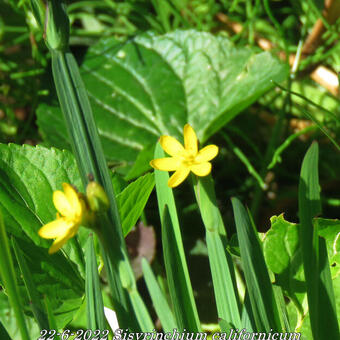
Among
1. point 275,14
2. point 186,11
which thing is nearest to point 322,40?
point 275,14

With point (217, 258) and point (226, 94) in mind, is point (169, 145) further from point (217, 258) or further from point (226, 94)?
point (226, 94)

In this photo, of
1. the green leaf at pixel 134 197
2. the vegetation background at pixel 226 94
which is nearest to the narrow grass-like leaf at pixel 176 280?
the green leaf at pixel 134 197

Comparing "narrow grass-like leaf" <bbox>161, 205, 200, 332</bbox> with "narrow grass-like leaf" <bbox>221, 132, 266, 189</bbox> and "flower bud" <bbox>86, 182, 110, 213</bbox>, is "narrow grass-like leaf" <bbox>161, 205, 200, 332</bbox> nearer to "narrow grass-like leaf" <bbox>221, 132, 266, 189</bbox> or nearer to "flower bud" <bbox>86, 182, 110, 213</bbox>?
"flower bud" <bbox>86, 182, 110, 213</bbox>

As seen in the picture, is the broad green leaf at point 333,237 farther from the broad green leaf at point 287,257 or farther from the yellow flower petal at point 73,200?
the yellow flower petal at point 73,200

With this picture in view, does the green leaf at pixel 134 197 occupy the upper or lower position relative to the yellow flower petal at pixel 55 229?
lower

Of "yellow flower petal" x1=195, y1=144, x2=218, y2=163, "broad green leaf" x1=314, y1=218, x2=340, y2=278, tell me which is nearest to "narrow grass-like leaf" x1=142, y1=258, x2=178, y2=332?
"yellow flower petal" x1=195, y1=144, x2=218, y2=163

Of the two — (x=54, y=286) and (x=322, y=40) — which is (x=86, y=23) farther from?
(x=54, y=286)

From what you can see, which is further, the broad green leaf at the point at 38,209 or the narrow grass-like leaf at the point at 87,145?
the broad green leaf at the point at 38,209
